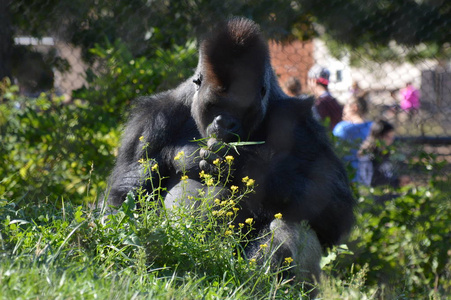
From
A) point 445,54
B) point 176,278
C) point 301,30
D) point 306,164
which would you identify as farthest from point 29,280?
point 445,54

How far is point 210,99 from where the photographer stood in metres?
3.12

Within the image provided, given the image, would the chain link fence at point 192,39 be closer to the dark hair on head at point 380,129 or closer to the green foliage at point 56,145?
the dark hair on head at point 380,129

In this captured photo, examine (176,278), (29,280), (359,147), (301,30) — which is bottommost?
(359,147)

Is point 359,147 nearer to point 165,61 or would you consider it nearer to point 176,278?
point 165,61

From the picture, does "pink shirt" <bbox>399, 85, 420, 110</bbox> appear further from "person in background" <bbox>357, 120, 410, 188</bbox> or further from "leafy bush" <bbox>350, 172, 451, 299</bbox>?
"leafy bush" <bbox>350, 172, 451, 299</bbox>

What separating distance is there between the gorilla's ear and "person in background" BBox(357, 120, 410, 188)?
2366 mm

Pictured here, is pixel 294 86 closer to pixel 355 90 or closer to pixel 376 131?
pixel 355 90

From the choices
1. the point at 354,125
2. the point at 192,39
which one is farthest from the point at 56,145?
the point at 354,125

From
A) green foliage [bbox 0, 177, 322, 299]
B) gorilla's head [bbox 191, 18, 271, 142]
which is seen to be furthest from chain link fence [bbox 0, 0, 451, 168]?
green foliage [bbox 0, 177, 322, 299]

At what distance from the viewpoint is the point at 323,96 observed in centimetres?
582

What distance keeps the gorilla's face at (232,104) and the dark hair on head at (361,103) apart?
2.96 metres

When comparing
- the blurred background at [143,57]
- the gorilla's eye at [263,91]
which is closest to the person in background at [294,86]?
the blurred background at [143,57]

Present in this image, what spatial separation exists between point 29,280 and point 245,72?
162 centimetres

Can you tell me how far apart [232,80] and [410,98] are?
352 cm
